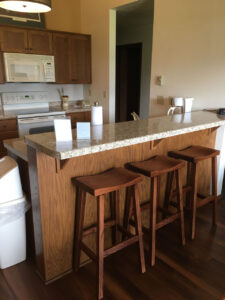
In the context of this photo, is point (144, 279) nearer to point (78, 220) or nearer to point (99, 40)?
point (78, 220)

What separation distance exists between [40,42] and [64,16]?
2.60 feet

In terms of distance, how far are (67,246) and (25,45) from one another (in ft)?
10.0

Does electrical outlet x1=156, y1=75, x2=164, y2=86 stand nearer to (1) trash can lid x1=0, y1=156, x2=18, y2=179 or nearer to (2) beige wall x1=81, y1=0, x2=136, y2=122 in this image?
(2) beige wall x1=81, y1=0, x2=136, y2=122

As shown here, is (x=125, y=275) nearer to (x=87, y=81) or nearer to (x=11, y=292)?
(x=11, y=292)

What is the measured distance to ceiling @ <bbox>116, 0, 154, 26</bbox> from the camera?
11.7ft

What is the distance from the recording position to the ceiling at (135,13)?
3.57 metres

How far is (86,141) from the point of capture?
1528 mm

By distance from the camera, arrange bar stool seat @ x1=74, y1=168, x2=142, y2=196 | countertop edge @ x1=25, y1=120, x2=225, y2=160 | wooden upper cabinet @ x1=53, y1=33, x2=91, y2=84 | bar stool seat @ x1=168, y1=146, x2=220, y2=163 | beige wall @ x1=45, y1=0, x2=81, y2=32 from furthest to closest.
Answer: beige wall @ x1=45, y1=0, x2=81, y2=32
wooden upper cabinet @ x1=53, y1=33, x2=91, y2=84
bar stool seat @ x1=168, y1=146, x2=220, y2=163
bar stool seat @ x1=74, y1=168, x2=142, y2=196
countertop edge @ x1=25, y1=120, x2=225, y2=160

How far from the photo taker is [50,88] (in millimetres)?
4336

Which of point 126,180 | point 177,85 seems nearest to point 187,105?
point 177,85

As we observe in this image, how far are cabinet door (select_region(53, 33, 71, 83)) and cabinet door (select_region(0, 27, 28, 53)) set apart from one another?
48cm

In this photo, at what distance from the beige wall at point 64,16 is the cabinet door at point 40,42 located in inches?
17.2

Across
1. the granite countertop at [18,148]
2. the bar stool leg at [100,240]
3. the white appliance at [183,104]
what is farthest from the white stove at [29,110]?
the bar stool leg at [100,240]

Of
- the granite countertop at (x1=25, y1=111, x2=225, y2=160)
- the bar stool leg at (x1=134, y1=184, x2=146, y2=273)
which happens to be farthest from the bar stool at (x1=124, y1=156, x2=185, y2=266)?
the granite countertop at (x1=25, y1=111, x2=225, y2=160)
